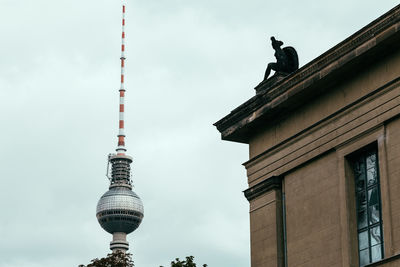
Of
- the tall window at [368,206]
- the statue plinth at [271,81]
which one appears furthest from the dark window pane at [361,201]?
the statue plinth at [271,81]

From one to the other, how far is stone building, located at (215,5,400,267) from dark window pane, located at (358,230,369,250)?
0.03 m

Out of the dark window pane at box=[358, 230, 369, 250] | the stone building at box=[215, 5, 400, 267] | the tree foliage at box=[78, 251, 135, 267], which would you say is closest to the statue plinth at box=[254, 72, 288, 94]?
the stone building at box=[215, 5, 400, 267]

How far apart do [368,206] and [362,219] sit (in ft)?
1.27

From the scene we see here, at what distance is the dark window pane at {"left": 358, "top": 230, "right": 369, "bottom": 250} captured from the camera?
86.4ft

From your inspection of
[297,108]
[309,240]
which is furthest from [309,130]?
[309,240]

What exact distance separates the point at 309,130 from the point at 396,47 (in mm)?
4300

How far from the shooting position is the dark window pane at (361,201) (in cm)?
2666

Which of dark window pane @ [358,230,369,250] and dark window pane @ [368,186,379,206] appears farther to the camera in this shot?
dark window pane @ [358,230,369,250]

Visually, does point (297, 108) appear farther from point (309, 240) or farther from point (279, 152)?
point (309, 240)

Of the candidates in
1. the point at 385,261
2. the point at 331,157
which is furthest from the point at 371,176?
the point at 385,261

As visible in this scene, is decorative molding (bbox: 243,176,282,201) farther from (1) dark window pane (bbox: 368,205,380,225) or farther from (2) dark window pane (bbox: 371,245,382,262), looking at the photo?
(2) dark window pane (bbox: 371,245,382,262)

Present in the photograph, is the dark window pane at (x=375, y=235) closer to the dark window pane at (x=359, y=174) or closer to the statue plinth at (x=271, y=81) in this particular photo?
the dark window pane at (x=359, y=174)

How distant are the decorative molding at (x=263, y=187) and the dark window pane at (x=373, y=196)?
13.7ft

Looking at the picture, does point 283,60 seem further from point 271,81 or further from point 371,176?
point 371,176
